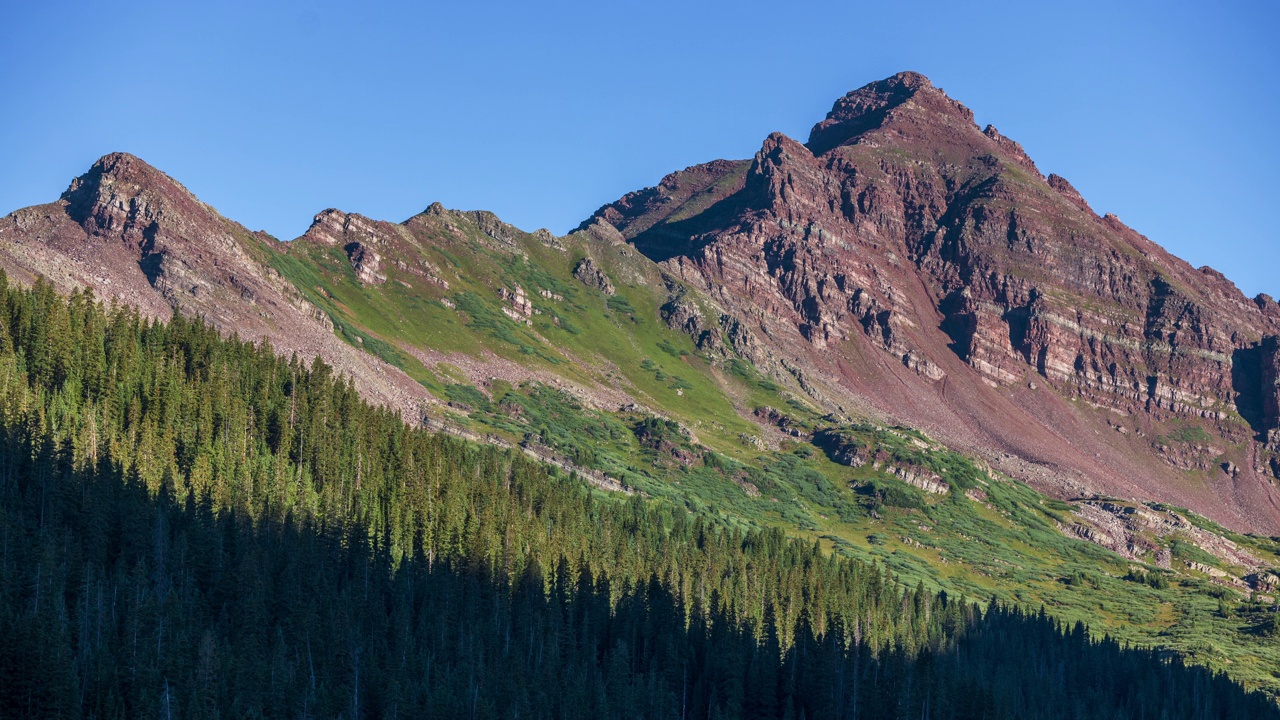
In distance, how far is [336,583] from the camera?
12988 centimetres

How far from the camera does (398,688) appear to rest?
337 ft

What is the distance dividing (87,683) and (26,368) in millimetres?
72587

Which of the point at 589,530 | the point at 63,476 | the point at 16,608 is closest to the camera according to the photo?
the point at 16,608

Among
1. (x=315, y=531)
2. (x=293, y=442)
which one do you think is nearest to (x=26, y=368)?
(x=293, y=442)

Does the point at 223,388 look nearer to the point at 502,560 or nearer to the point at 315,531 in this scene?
the point at 315,531

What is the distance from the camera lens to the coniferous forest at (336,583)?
97.6 meters

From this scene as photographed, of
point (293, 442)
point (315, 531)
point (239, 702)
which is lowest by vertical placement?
point (239, 702)

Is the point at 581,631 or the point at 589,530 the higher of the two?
the point at 589,530

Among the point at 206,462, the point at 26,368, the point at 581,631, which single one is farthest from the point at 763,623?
the point at 26,368

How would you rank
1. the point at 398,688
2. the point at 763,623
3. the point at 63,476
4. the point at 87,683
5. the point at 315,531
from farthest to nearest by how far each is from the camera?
the point at 763,623
the point at 315,531
the point at 63,476
the point at 398,688
the point at 87,683

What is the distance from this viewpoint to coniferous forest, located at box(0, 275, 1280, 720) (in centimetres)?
9762

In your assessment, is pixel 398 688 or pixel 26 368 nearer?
pixel 398 688

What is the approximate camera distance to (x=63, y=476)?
397ft

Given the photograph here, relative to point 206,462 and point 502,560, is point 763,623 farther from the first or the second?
point 206,462
